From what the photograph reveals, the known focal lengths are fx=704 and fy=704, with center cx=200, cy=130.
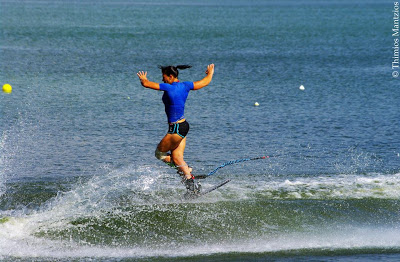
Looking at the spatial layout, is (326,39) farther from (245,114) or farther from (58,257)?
(58,257)

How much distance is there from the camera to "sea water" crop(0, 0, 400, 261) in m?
9.21

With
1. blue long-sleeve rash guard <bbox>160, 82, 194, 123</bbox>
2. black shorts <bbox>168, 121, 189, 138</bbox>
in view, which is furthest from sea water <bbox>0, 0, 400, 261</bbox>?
blue long-sleeve rash guard <bbox>160, 82, 194, 123</bbox>

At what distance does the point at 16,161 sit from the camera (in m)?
13.1

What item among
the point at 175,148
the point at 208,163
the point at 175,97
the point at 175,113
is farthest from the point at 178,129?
the point at 208,163

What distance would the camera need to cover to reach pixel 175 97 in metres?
10.1

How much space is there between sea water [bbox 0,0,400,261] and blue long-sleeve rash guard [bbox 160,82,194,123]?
53.8 inches

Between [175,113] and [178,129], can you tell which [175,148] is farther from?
[175,113]

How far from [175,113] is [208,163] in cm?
301

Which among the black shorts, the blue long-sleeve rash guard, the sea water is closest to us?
the sea water

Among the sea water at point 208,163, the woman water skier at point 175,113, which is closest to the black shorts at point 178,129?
the woman water skier at point 175,113

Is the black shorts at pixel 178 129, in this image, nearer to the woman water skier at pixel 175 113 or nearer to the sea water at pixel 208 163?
the woman water skier at pixel 175 113

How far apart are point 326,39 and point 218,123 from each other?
2421 centimetres

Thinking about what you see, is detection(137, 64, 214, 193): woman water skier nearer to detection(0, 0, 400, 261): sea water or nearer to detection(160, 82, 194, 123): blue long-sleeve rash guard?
detection(160, 82, 194, 123): blue long-sleeve rash guard

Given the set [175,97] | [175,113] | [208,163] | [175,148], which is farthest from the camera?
[208,163]
